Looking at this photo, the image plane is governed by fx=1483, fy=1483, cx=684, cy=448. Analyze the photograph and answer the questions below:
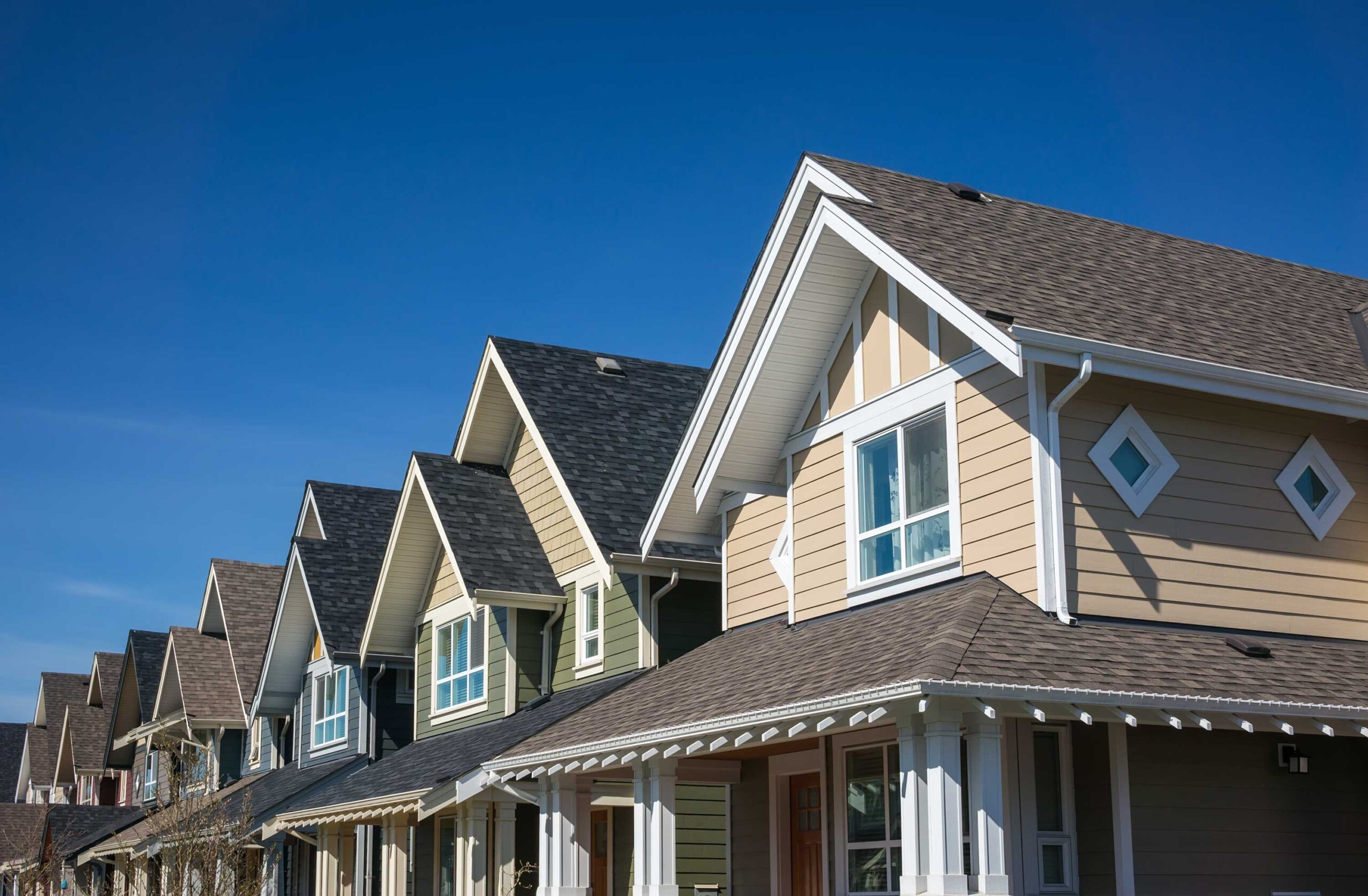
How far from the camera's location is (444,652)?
2445 cm

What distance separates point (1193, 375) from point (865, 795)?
5.19 metres

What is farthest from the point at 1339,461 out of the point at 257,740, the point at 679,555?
the point at 257,740

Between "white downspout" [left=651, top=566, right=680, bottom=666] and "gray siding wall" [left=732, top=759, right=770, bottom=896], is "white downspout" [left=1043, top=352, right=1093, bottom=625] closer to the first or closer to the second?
"gray siding wall" [left=732, top=759, right=770, bottom=896]

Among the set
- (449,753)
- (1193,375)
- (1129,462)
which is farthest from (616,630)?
(1193,375)

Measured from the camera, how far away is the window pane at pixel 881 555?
14.4 meters

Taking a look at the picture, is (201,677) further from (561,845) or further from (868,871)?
(868,871)

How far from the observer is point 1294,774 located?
41.6 feet

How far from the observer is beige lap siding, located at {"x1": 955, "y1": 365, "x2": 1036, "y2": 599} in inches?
488

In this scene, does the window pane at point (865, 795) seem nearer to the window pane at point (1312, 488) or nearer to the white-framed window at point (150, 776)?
the window pane at point (1312, 488)

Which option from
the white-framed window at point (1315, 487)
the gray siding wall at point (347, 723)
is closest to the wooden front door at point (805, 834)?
the white-framed window at point (1315, 487)

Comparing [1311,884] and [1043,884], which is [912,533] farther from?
[1311,884]

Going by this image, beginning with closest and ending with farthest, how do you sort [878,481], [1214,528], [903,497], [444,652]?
[1214,528]
[903,497]
[878,481]
[444,652]

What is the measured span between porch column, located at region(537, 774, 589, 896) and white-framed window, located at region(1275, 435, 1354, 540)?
8.01 m

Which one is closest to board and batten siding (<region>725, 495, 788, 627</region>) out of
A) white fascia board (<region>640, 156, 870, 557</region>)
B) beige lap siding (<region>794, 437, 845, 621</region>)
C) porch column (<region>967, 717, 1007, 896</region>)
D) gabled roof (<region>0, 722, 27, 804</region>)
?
beige lap siding (<region>794, 437, 845, 621</region>)
